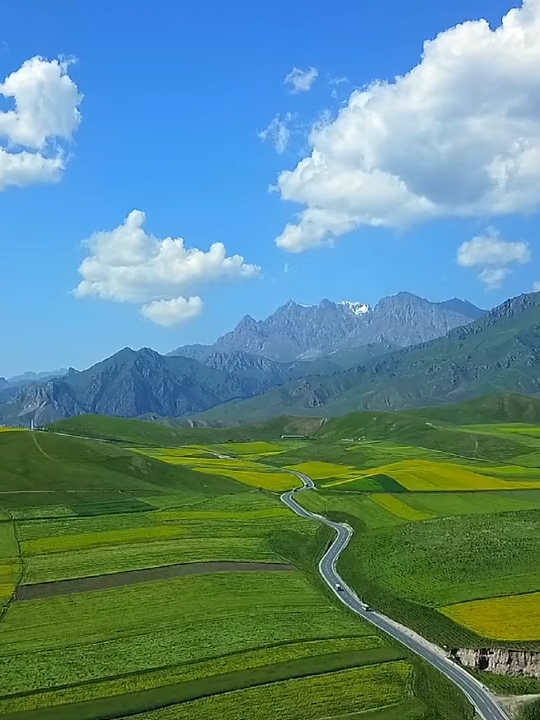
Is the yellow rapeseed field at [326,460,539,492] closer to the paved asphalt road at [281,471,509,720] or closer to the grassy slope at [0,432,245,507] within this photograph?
the grassy slope at [0,432,245,507]

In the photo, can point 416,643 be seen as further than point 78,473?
No

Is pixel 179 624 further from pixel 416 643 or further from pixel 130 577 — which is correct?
pixel 416 643

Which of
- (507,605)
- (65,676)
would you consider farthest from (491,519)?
(65,676)

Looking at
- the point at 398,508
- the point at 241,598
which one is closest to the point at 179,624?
the point at 241,598

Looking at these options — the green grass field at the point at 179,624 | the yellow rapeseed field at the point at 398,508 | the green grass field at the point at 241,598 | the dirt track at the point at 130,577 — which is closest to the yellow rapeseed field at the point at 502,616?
the green grass field at the point at 241,598

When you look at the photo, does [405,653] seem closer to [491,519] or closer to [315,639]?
[315,639]
